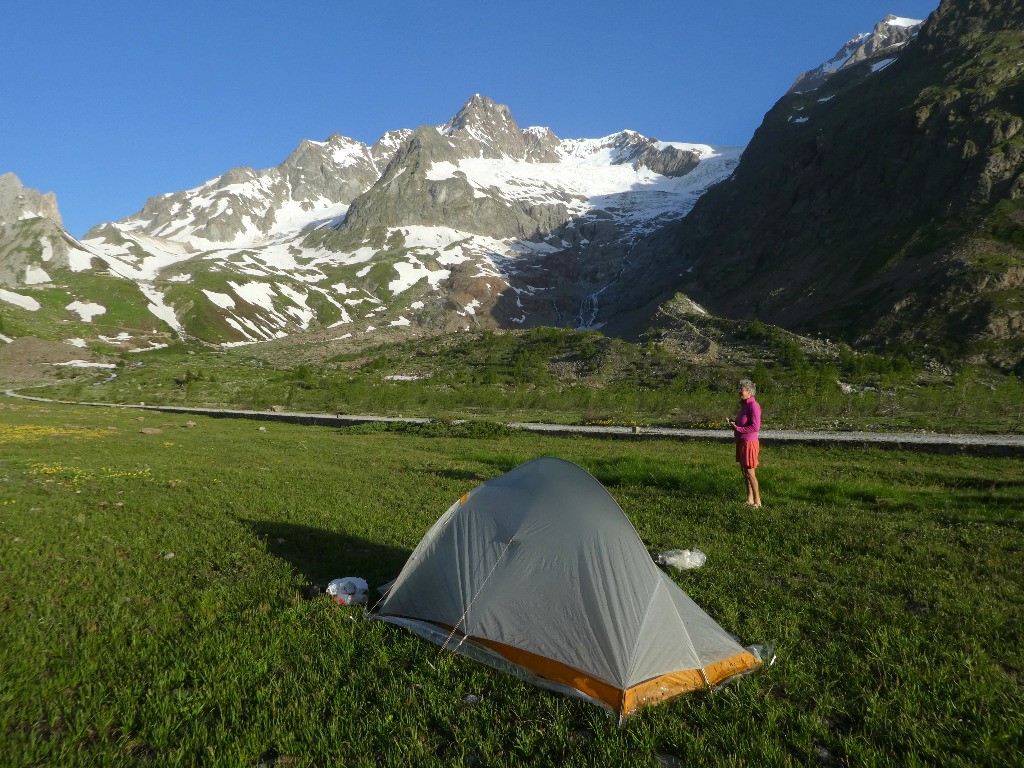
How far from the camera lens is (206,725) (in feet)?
18.0

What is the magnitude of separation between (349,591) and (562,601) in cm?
363

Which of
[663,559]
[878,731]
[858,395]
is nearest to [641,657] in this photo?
[878,731]

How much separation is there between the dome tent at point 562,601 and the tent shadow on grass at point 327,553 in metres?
Answer: 1.92

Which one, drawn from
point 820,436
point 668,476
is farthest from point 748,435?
point 820,436

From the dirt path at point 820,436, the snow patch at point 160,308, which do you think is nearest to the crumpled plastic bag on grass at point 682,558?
the dirt path at point 820,436

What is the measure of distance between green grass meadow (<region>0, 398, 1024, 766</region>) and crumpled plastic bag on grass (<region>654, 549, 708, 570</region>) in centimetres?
40

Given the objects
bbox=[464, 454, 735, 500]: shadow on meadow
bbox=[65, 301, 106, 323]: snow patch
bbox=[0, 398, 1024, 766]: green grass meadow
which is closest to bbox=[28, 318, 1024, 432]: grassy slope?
bbox=[464, 454, 735, 500]: shadow on meadow

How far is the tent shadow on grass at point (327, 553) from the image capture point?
384 inches

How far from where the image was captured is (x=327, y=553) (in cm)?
1082

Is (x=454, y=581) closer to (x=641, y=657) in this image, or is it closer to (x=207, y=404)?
(x=641, y=657)

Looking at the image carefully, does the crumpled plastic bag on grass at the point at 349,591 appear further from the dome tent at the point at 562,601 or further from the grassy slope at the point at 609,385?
the grassy slope at the point at 609,385

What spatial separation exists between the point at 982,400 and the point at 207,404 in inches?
3088

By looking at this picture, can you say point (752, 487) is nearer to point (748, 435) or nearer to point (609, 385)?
point (748, 435)

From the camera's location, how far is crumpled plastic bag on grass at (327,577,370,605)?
8297 mm
